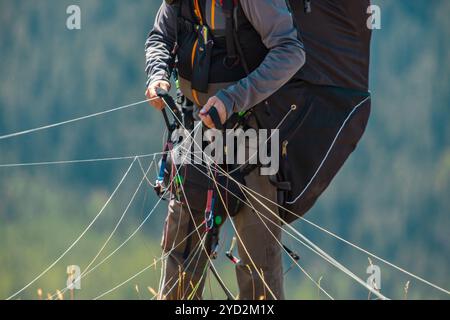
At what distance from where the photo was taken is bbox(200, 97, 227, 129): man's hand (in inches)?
→ 116

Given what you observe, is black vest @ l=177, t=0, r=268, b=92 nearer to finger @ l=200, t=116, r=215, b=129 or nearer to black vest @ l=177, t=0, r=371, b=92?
black vest @ l=177, t=0, r=371, b=92

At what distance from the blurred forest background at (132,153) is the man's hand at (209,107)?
3992 mm

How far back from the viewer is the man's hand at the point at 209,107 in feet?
9.64

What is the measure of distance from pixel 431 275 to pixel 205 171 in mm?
4483

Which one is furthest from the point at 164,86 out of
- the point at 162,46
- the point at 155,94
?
the point at 162,46

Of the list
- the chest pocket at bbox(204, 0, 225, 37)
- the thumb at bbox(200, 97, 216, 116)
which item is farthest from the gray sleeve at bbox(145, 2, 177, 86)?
the thumb at bbox(200, 97, 216, 116)

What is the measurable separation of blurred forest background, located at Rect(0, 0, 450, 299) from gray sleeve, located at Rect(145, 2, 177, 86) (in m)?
3.66

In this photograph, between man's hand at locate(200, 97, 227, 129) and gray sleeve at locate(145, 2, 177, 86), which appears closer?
man's hand at locate(200, 97, 227, 129)

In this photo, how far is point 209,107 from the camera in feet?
9.69

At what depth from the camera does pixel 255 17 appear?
298 cm

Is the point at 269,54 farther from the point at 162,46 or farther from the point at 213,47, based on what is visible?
the point at 162,46
